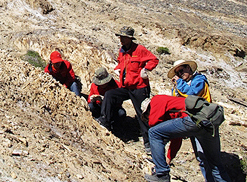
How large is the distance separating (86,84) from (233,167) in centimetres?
445

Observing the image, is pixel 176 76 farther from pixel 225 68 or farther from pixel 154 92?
pixel 225 68

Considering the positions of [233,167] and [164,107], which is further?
[233,167]

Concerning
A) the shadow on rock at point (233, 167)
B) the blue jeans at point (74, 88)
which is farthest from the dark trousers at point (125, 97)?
the shadow on rock at point (233, 167)

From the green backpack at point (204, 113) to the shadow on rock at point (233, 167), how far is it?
2271 mm

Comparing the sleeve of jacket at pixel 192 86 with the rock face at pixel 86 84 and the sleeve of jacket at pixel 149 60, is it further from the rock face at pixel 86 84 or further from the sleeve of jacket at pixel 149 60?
the rock face at pixel 86 84

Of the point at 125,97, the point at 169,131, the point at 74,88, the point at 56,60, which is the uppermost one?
the point at 56,60

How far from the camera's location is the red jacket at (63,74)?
6.02 m

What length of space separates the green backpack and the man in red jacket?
0.37 feet

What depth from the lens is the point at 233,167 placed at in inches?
204

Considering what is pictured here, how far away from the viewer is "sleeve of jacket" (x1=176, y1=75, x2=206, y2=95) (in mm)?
3701

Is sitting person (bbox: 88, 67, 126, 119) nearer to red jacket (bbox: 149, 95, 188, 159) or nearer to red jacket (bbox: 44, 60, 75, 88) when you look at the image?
red jacket (bbox: 44, 60, 75, 88)

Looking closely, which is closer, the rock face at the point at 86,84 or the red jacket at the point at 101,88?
the rock face at the point at 86,84

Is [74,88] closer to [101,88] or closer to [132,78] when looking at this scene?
[101,88]

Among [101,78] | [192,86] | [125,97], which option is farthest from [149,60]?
[192,86]
